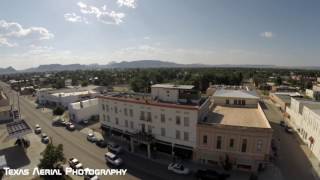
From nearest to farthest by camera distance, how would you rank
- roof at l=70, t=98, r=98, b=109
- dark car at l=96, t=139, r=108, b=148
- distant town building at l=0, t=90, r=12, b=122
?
dark car at l=96, t=139, r=108, b=148 < roof at l=70, t=98, r=98, b=109 < distant town building at l=0, t=90, r=12, b=122

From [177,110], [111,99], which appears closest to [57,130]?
[111,99]

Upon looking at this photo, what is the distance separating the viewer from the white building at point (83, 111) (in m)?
60.9

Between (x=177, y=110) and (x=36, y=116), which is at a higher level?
(x=177, y=110)

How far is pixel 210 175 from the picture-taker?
31.2 m

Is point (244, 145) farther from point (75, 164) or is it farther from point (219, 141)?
point (75, 164)

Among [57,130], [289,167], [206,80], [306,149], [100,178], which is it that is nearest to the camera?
[100,178]

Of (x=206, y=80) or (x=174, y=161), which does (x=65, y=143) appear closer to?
Result: (x=174, y=161)

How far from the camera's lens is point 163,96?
42.7 metres

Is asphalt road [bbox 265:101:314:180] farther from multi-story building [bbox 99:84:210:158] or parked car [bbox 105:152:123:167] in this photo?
parked car [bbox 105:152:123:167]

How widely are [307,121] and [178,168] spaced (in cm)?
3259

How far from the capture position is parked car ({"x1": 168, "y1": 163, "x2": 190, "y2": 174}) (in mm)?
32938

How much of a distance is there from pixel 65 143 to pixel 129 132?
16.3 m

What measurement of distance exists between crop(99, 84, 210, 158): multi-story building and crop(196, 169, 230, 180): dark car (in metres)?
4.97

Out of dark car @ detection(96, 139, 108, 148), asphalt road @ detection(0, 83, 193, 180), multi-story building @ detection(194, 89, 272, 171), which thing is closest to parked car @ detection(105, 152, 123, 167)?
asphalt road @ detection(0, 83, 193, 180)
